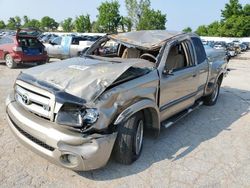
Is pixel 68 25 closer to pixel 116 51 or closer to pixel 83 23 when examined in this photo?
pixel 83 23

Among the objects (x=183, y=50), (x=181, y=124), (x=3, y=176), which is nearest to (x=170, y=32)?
(x=183, y=50)

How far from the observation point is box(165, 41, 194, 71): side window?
503 centimetres

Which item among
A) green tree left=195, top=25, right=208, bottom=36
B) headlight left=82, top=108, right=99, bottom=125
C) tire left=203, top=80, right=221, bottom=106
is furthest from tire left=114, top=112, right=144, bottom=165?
green tree left=195, top=25, right=208, bottom=36

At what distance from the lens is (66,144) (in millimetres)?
3229

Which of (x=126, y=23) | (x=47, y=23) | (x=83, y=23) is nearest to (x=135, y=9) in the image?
(x=126, y=23)

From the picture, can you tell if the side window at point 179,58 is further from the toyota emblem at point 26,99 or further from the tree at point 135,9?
the tree at point 135,9

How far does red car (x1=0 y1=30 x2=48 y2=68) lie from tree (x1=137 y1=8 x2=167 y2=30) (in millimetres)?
55630

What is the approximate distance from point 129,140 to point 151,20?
6571cm

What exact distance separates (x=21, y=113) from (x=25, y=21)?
126 meters

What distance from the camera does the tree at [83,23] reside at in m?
77.2

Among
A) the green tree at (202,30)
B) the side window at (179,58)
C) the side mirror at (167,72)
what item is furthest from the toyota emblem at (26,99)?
the green tree at (202,30)

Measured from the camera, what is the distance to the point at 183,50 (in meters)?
5.48

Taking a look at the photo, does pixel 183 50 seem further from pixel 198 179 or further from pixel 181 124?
pixel 198 179

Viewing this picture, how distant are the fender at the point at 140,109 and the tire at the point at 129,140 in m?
0.12
